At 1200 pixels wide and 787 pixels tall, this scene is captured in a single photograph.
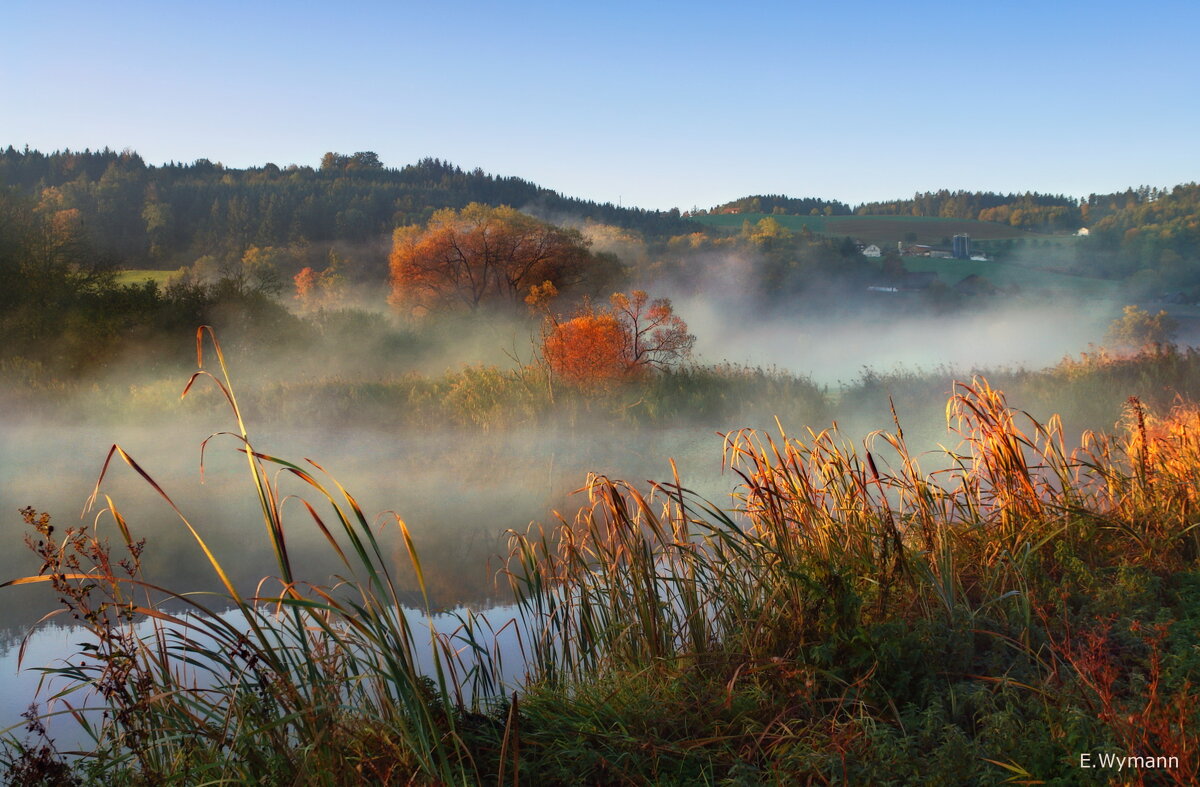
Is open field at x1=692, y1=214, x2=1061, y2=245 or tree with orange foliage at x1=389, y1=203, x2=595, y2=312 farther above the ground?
open field at x1=692, y1=214, x2=1061, y2=245

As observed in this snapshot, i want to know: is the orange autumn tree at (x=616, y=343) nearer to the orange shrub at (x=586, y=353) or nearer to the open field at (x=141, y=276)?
the orange shrub at (x=586, y=353)

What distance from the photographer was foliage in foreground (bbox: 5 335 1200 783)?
198cm

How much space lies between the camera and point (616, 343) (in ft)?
37.1

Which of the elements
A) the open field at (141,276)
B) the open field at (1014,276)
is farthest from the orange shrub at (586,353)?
the open field at (1014,276)

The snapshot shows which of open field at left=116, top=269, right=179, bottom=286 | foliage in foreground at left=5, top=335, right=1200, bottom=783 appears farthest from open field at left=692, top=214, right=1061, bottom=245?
foliage in foreground at left=5, top=335, right=1200, bottom=783

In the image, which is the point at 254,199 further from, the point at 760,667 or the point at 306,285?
the point at 760,667

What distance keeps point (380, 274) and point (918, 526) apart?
17.7 metres

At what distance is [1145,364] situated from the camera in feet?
32.2

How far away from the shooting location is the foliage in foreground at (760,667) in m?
1.98

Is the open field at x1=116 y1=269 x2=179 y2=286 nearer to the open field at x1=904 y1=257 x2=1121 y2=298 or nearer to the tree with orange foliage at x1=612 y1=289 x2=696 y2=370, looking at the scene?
the tree with orange foliage at x1=612 y1=289 x2=696 y2=370

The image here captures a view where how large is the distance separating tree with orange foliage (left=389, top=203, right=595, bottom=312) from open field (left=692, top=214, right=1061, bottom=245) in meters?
15.2

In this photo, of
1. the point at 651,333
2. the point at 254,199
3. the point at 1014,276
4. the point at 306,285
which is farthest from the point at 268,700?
the point at 1014,276

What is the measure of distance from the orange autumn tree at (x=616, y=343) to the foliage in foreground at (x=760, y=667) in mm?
7356

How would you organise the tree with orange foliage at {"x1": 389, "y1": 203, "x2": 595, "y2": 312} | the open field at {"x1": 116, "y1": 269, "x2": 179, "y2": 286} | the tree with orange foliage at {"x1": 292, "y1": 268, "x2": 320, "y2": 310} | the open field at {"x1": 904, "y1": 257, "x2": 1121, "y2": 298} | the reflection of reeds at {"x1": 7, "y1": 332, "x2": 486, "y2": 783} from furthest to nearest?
1. the open field at {"x1": 904, "y1": 257, "x2": 1121, "y2": 298}
2. the tree with orange foliage at {"x1": 292, "y1": 268, "x2": 320, "y2": 310}
3. the tree with orange foliage at {"x1": 389, "y1": 203, "x2": 595, "y2": 312}
4. the open field at {"x1": 116, "y1": 269, "x2": 179, "y2": 286}
5. the reflection of reeds at {"x1": 7, "y1": 332, "x2": 486, "y2": 783}
